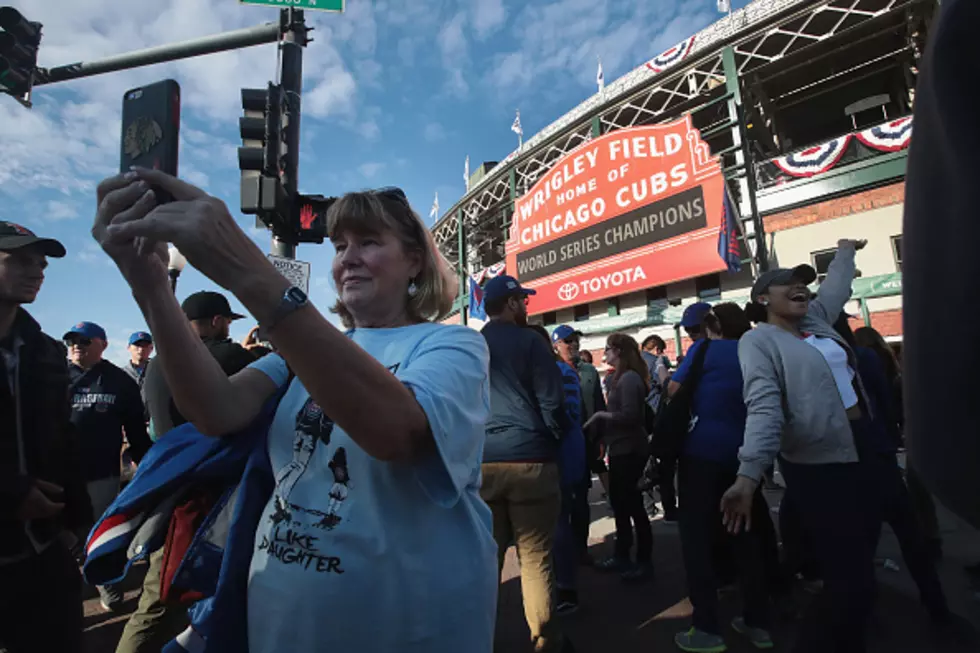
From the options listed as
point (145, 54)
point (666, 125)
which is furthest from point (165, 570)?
point (666, 125)

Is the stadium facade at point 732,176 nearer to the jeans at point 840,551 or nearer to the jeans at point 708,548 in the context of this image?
the jeans at point 708,548

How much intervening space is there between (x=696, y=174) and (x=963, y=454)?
1438cm

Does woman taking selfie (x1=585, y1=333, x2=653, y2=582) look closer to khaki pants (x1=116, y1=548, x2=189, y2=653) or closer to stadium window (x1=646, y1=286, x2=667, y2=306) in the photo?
khaki pants (x1=116, y1=548, x2=189, y2=653)

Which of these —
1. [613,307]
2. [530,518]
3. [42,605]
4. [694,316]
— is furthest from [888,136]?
[42,605]

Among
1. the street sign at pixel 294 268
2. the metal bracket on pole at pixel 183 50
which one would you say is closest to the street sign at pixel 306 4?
the metal bracket on pole at pixel 183 50

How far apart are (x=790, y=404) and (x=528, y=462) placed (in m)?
1.39

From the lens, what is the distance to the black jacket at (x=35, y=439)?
1811 millimetres

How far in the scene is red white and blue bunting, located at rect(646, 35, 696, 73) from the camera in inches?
666

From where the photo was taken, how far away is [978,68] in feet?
1.65

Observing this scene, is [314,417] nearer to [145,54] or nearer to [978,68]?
[978,68]

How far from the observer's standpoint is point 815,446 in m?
2.28

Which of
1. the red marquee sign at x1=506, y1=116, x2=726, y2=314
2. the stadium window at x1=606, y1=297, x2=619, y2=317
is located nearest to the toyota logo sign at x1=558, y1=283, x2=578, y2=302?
the red marquee sign at x1=506, y1=116, x2=726, y2=314

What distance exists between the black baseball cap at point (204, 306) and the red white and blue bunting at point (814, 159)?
16257 mm

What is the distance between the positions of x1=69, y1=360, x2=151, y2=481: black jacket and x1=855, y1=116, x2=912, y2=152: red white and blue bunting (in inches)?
655
